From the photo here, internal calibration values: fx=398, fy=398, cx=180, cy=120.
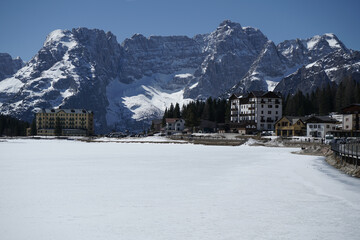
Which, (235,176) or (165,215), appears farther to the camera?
(235,176)

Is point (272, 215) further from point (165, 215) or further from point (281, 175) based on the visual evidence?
point (281, 175)

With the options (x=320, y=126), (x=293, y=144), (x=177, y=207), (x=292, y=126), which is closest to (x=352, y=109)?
(x=320, y=126)

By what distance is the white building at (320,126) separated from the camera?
126812mm

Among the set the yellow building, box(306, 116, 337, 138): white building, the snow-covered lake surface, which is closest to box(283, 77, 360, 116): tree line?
the yellow building

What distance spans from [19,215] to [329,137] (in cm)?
9618

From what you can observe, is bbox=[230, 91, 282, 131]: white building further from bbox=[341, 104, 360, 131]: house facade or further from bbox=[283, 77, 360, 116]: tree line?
bbox=[341, 104, 360, 131]: house facade

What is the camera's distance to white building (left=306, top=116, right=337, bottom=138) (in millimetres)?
126812

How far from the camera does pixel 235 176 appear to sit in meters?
43.7

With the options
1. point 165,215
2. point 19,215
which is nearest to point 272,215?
point 165,215

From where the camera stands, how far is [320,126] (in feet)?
417

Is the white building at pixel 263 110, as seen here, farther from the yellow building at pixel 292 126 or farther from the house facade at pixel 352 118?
the house facade at pixel 352 118

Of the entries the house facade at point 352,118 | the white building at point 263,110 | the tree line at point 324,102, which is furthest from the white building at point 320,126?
the tree line at point 324,102

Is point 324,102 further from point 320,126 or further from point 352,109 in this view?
point 320,126

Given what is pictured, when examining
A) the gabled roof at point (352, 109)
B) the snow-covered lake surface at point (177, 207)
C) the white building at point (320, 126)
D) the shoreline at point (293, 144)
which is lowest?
the snow-covered lake surface at point (177, 207)
